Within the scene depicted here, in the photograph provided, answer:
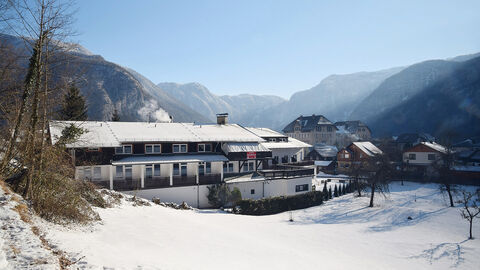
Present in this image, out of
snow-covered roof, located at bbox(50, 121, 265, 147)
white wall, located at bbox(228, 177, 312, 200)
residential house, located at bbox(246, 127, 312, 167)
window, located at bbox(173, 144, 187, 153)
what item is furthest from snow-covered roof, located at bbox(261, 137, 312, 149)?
window, located at bbox(173, 144, 187, 153)

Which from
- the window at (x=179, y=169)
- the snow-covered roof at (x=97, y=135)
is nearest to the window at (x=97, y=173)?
the snow-covered roof at (x=97, y=135)

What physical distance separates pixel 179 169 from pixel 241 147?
7108 millimetres

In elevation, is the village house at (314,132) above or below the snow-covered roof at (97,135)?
above

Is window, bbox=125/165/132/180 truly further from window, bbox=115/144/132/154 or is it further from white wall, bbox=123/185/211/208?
white wall, bbox=123/185/211/208

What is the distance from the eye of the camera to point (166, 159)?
26.4m

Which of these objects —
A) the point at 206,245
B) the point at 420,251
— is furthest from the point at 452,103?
the point at 206,245

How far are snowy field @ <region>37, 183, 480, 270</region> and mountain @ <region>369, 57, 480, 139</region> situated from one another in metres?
104

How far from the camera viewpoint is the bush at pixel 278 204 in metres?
25.0

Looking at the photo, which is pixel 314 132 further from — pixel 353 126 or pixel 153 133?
pixel 153 133

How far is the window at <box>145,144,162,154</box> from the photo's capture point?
2715 centimetres

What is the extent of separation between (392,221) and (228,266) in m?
21.2

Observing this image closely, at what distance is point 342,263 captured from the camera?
42.5ft

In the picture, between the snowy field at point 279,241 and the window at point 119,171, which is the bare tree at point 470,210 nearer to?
the snowy field at point 279,241

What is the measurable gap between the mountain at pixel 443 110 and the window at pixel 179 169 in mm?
113545
